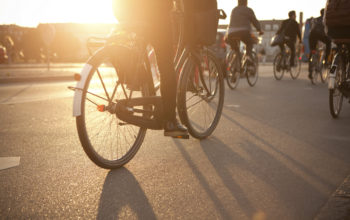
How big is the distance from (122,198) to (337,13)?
291cm

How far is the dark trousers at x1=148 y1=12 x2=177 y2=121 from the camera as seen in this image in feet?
9.34

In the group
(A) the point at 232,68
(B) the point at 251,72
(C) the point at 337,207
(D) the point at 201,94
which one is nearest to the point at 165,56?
(D) the point at 201,94

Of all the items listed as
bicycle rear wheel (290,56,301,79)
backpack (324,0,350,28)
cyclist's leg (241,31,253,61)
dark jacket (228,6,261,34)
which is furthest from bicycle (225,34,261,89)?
backpack (324,0,350,28)

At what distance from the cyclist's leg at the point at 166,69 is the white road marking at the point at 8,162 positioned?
4.21 feet

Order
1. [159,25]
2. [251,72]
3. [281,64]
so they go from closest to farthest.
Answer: [159,25] → [251,72] → [281,64]

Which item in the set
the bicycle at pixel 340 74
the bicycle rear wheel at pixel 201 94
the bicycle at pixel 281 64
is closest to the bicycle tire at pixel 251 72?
the bicycle at pixel 281 64

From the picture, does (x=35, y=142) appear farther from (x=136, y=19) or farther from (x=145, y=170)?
(x=136, y=19)

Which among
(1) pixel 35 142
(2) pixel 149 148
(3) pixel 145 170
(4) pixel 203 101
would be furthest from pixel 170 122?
(1) pixel 35 142

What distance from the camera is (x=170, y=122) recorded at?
10.3 ft

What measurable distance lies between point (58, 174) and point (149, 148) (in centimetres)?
102

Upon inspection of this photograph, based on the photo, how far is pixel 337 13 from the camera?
409cm

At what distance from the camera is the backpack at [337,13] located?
4016 millimetres

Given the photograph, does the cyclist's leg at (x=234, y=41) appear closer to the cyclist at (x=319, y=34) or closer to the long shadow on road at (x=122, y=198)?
the cyclist at (x=319, y=34)

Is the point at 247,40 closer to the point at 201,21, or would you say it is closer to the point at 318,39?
the point at 318,39
